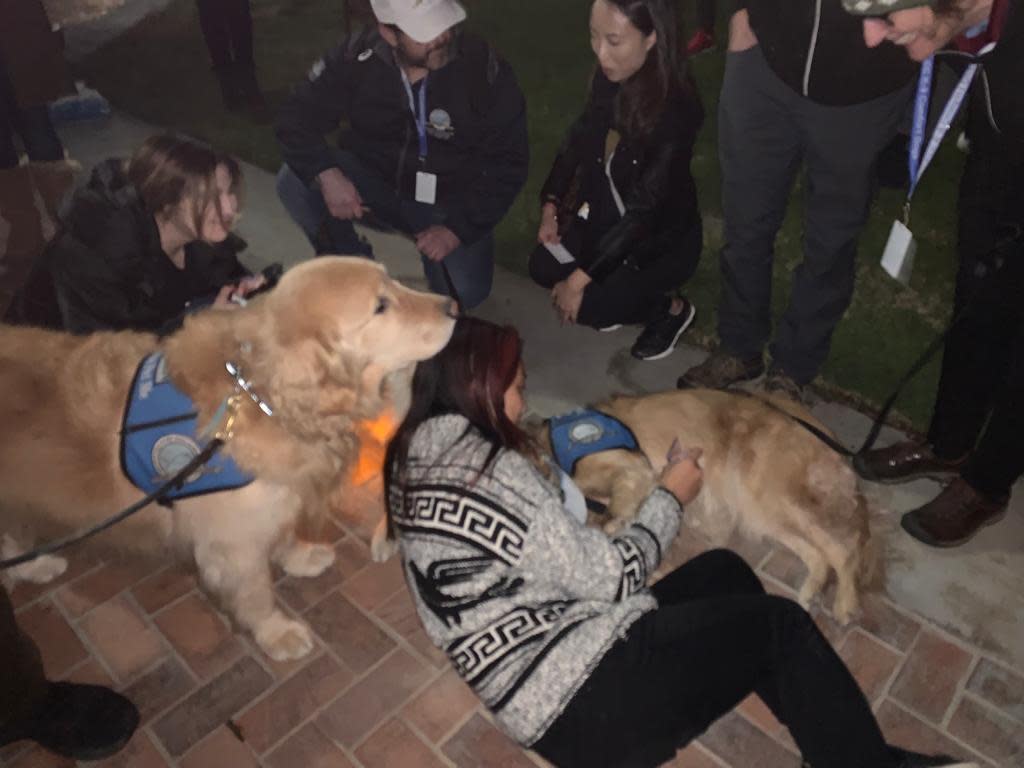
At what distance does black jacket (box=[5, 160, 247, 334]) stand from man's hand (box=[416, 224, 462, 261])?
3.57 ft

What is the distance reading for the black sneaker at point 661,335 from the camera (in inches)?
156

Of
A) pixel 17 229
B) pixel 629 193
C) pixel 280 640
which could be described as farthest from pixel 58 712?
pixel 17 229

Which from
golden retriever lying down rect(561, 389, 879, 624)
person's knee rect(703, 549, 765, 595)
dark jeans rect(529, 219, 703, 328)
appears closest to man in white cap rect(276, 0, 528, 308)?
dark jeans rect(529, 219, 703, 328)

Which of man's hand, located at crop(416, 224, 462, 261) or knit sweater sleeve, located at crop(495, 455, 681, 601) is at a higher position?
knit sweater sleeve, located at crop(495, 455, 681, 601)

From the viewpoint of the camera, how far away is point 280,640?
261 centimetres

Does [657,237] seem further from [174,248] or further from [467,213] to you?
[174,248]

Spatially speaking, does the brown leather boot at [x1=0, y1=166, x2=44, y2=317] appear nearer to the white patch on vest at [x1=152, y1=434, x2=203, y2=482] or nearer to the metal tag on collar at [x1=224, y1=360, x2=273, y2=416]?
the white patch on vest at [x1=152, y1=434, x2=203, y2=482]

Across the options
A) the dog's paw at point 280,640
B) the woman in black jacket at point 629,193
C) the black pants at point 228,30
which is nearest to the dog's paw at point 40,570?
the dog's paw at point 280,640

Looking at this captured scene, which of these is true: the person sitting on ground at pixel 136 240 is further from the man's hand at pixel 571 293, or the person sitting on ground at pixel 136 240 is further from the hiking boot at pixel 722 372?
the hiking boot at pixel 722 372

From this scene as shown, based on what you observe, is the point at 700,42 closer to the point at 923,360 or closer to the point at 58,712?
the point at 923,360

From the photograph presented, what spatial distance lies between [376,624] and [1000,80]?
8.53 feet

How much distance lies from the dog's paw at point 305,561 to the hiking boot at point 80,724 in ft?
2.22

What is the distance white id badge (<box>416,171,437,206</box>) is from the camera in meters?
3.99

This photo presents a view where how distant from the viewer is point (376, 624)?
8.95 ft
